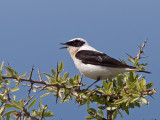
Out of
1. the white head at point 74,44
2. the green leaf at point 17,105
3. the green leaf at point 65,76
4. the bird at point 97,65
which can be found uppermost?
the white head at point 74,44

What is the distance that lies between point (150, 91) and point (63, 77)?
5.18 feet

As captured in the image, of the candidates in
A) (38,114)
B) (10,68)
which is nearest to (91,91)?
(38,114)

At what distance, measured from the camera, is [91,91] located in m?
4.96

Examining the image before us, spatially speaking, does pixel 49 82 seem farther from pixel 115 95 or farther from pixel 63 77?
pixel 115 95

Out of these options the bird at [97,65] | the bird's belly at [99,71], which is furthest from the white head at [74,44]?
the bird's belly at [99,71]

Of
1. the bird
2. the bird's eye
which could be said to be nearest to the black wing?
the bird

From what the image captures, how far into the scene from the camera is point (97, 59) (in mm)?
6133

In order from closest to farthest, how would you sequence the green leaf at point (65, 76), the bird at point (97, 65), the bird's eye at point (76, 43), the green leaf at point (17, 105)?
the green leaf at point (17, 105), the green leaf at point (65, 76), the bird at point (97, 65), the bird's eye at point (76, 43)

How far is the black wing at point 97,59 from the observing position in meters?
5.87

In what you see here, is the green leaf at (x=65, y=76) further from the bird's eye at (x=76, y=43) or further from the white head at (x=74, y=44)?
the bird's eye at (x=76, y=43)

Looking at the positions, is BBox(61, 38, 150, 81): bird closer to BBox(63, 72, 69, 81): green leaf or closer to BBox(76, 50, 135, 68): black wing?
BBox(76, 50, 135, 68): black wing

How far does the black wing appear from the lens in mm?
5871

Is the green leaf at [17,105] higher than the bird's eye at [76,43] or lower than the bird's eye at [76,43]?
lower

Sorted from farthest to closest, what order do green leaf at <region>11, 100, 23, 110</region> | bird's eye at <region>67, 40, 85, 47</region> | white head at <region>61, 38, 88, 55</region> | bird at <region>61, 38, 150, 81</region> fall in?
bird's eye at <region>67, 40, 85, 47</region> < white head at <region>61, 38, 88, 55</region> < bird at <region>61, 38, 150, 81</region> < green leaf at <region>11, 100, 23, 110</region>
